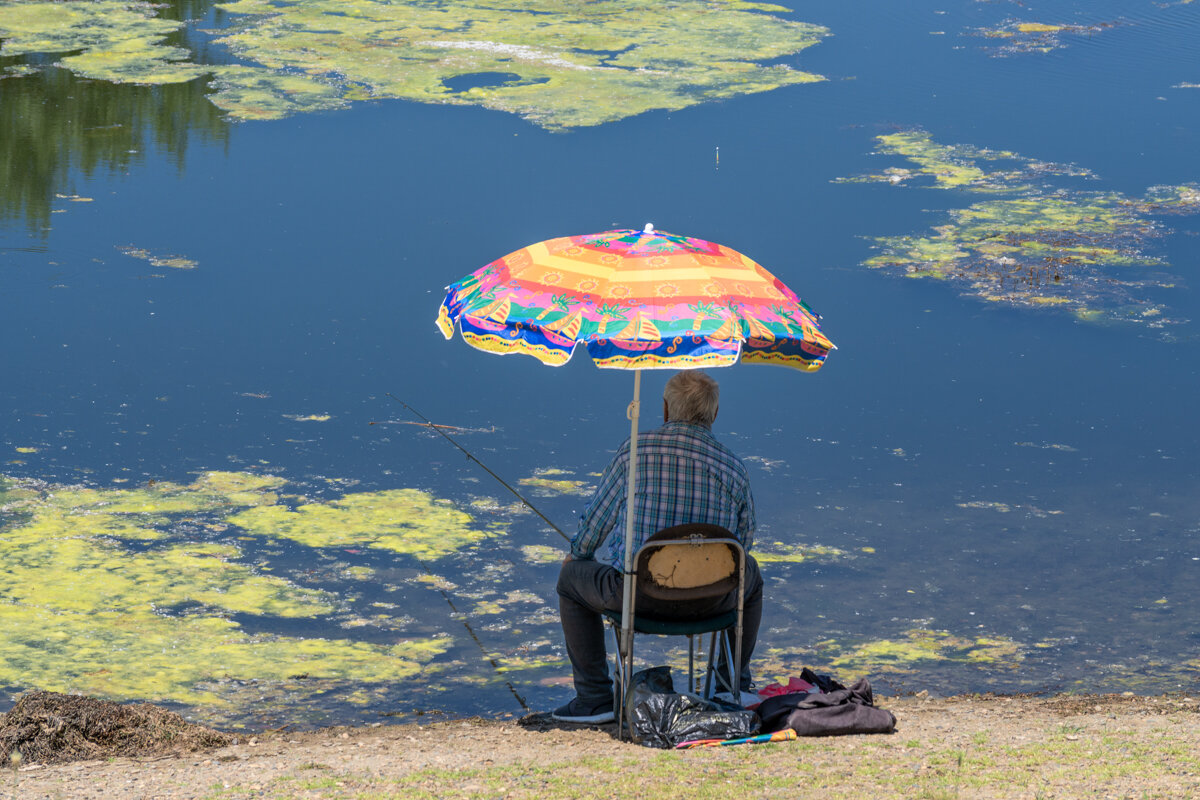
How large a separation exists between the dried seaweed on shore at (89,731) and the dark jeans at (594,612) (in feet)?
2.84

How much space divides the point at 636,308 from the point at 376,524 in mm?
2235

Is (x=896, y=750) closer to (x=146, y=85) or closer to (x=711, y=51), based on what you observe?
(x=146, y=85)

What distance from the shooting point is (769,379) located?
682 centimetres

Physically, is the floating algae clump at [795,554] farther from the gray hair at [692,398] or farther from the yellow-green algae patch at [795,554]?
the gray hair at [692,398]

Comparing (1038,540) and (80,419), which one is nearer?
(1038,540)

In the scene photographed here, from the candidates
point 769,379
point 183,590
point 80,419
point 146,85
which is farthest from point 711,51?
point 183,590

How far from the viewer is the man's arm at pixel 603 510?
11.1 feet

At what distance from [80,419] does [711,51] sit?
8.67m

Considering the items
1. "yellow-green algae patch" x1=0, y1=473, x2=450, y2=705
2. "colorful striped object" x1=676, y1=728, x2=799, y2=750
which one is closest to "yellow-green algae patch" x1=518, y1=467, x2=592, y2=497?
"yellow-green algae patch" x1=0, y1=473, x2=450, y2=705

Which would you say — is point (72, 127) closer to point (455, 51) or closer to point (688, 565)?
point (455, 51)

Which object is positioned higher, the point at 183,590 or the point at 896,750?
the point at 896,750

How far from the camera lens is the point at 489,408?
6223 millimetres

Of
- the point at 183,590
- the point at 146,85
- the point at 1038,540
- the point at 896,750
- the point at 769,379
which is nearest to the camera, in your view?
the point at 896,750

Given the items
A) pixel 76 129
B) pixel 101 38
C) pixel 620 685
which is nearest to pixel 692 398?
pixel 620 685
